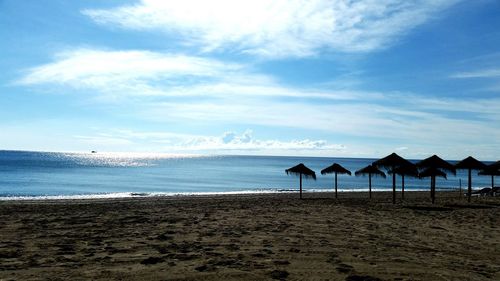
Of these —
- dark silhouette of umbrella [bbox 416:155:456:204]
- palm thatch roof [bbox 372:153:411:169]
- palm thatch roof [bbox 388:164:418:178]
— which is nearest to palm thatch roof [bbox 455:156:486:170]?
dark silhouette of umbrella [bbox 416:155:456:204]

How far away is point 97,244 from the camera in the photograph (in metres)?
8.25

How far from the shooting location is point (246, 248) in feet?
26.0

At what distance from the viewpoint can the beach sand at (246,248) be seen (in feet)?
20.2

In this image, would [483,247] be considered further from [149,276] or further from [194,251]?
[149,276]

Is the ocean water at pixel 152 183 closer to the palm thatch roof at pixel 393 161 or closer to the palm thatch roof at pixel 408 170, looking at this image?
the palm thatch roof at pixel 408 170

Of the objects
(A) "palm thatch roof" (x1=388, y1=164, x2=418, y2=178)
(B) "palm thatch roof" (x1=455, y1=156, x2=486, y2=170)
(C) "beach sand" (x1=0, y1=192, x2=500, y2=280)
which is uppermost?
(B) "palm thatch roof" (x1=455, y1=156, x2=486, y2=170)

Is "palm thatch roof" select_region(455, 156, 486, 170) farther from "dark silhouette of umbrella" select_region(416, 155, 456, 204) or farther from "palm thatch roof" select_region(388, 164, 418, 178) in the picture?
"palm thatch roof" select_region(388, 164, 418, 178)

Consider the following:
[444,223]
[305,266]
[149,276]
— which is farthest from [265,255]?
[444,223]

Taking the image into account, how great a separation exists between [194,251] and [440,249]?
519cm

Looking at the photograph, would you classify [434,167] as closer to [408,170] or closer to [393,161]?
[408,170]

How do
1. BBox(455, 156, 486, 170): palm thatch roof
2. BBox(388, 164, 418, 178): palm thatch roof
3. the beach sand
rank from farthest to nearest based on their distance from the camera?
BBox(388, 164, 418, 178): palm thatch roof < BBox(455, 156, 486, 170): palm thatch roof < the beach sand

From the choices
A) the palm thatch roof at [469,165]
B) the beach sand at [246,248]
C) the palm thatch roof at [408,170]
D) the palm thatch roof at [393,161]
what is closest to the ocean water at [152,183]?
the palm thatch roof at [408,170]

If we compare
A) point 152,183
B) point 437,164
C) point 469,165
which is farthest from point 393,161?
point 152,183

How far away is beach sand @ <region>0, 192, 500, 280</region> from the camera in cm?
616
